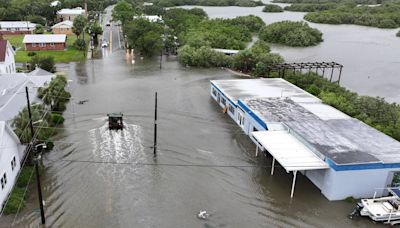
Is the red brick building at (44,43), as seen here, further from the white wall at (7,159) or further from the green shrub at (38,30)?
the white wall at (7,159)

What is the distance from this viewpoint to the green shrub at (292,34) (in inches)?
2527

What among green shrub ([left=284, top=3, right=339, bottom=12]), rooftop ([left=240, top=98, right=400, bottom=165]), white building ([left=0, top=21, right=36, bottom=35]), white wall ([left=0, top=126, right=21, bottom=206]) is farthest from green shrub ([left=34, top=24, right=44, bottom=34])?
green shrub ([left=284, top=3, right=339, bottom=12])

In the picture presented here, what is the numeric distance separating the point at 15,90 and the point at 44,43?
93.9 ft

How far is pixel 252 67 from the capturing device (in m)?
45.4

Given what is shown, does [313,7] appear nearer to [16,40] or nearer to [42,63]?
[16,40]

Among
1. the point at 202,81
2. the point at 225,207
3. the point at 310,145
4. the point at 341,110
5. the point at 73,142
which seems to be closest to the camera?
the point at 225,207

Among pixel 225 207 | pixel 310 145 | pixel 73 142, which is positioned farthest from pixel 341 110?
pixel 73 142

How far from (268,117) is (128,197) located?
11040mm

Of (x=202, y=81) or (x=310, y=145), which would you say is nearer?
(x=310, y=145)

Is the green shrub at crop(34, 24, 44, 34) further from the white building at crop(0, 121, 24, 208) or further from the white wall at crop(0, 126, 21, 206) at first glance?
the white wall at crop(0, 126, 21, 206)

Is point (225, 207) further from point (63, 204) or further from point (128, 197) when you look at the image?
point (63, 204)

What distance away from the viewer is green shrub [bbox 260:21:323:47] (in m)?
64.2

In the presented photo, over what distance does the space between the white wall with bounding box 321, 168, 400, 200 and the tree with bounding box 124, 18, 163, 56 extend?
37417mm

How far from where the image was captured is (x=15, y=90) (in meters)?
27.0
